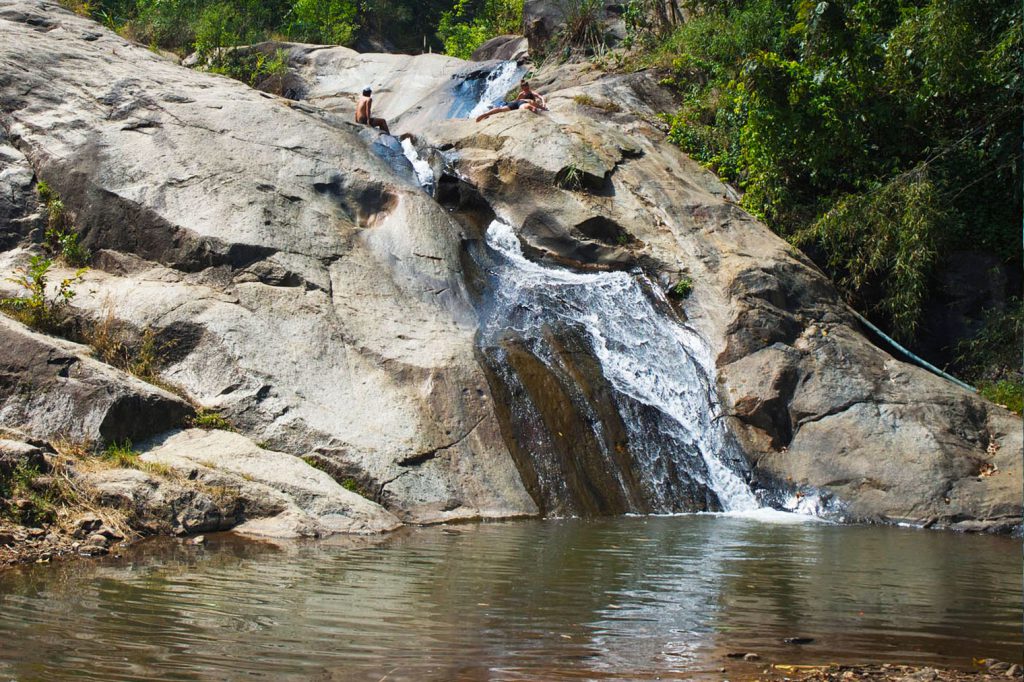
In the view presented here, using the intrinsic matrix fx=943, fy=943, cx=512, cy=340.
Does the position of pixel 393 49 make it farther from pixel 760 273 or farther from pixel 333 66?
pixel 760 273

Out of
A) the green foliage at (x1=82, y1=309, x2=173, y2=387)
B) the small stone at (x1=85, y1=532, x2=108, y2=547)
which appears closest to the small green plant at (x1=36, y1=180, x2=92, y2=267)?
the green foliage at (x1=82, y1=309, x2=173, y2=387)

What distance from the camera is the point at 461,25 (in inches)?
1294

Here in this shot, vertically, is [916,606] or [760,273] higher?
[760,273]

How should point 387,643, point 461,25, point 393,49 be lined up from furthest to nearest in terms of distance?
point 393,49 → point 461,25 → point 387,643

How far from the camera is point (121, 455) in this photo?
8.83 m

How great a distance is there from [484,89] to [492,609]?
788 inches

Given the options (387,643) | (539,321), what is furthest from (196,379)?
(387,643)

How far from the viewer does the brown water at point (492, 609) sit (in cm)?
427

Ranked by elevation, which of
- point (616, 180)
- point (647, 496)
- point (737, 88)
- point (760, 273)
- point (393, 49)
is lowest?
point (647, 496)

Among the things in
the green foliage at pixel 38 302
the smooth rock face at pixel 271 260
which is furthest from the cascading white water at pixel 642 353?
the green foliage at pixel 38 302

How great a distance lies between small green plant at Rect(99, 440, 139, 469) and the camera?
8.65 m

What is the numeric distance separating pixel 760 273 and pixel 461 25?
21959 millimetres

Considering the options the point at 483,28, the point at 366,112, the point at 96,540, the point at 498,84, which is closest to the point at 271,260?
the point at 96,540

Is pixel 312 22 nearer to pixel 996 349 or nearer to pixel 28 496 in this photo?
pixel 996 349
